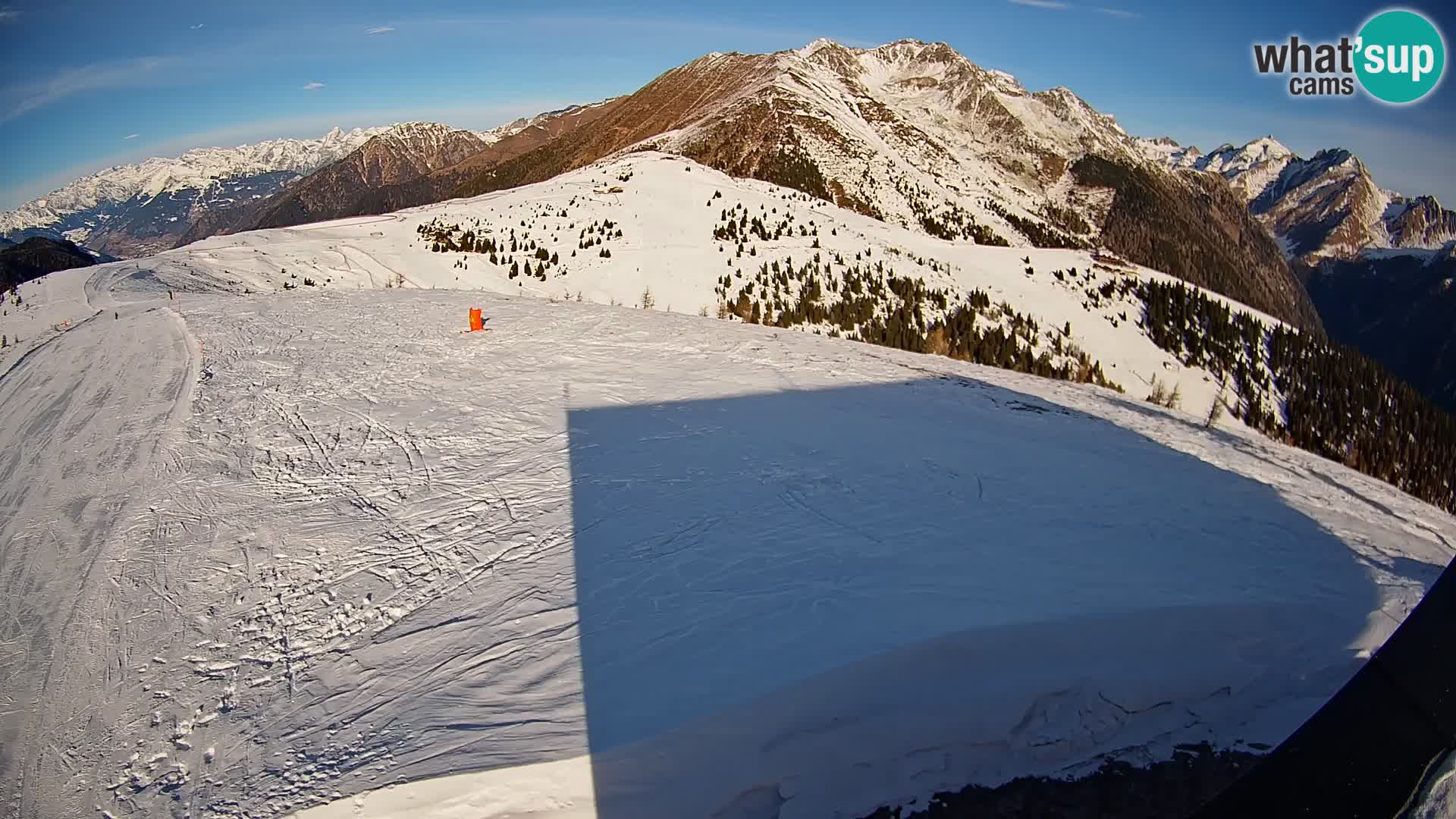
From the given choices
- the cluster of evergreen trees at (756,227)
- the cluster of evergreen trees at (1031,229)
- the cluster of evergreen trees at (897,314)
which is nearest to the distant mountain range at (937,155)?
the cluster of evergreen trees at (1031,229)

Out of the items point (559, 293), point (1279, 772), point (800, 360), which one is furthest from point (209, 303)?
point (1279, 772)

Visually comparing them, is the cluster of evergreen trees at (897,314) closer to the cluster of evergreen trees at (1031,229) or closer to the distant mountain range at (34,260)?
the cluster of evergreen trees at (1031,229)

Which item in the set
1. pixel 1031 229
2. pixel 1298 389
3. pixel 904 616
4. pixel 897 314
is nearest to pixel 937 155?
pixel 1031 229

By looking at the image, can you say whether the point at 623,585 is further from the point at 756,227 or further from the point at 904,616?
the point at 756,227

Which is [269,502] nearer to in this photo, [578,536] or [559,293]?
[578,536]

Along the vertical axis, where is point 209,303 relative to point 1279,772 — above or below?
above
